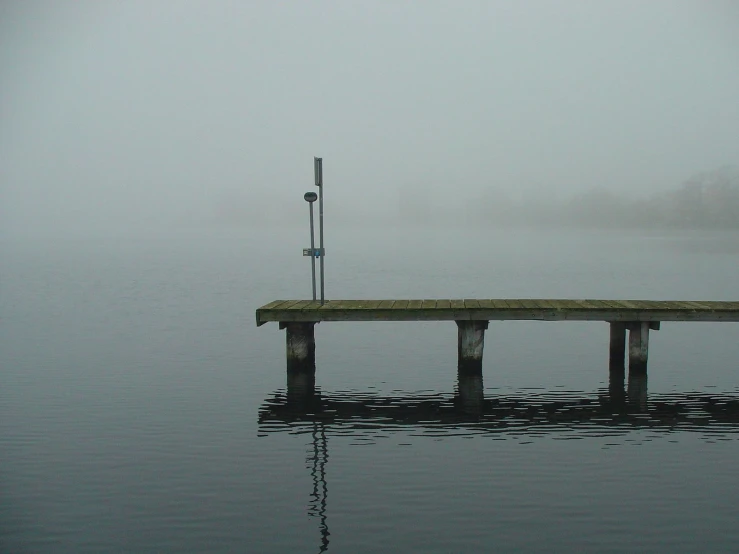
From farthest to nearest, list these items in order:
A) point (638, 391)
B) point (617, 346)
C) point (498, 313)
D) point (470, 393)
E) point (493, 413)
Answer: point (617, 346)
point (498, 313)
point (638, 391)
point (470, 393)
point (493, 413)

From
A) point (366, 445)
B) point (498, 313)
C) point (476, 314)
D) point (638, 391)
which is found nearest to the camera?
point (366, 445)

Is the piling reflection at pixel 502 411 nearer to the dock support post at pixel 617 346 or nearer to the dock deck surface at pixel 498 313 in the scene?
the dock support post at pixel 617 346

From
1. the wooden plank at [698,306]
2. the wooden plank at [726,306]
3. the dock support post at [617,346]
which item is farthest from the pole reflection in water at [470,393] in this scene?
the wooden plank at [726,306]

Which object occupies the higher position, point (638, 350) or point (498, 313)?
point (498, 313)

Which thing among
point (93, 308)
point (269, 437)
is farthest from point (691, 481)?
point (93, 308)

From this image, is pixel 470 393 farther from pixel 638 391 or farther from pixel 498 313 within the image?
pixel 638 391

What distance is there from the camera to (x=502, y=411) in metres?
16.5

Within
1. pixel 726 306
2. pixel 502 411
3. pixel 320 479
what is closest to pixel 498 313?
pixel 502 411

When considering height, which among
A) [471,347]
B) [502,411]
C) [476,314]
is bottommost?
[502,411]

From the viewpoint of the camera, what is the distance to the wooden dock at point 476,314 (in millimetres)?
18438

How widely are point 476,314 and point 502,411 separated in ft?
9.76

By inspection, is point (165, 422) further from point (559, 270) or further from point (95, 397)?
point (559, 270)

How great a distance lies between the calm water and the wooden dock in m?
0.97

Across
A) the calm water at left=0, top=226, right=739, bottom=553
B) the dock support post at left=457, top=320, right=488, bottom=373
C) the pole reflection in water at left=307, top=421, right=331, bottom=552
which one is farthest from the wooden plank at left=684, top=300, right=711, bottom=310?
the pole reflection in water at left=307, top=421, right=331, bottom=552
